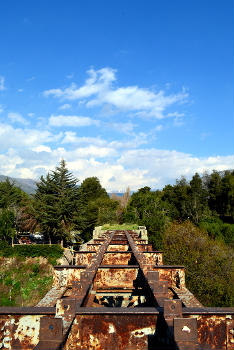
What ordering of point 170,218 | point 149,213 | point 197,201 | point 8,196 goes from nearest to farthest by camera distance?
1. point 149,213
2. point 170,218
3. point 197,201
4. point 8,196

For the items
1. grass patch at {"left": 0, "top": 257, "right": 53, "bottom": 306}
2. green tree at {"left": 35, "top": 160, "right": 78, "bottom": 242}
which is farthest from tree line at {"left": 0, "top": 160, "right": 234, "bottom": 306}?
grass patch at {"left": 0, "top": 257, "right": 53, "bottom": 306}

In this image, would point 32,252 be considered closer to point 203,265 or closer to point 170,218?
point 203,265

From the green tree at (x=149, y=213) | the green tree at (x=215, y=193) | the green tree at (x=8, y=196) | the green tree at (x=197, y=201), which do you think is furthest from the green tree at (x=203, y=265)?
the green tree at (x=8, y=196)

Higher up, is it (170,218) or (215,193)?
(215,193)

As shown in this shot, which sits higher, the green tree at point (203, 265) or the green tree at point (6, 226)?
the green tree at point (6, 226)

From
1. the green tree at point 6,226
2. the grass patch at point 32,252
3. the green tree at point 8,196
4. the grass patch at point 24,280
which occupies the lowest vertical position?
the grass patch at point 24,280

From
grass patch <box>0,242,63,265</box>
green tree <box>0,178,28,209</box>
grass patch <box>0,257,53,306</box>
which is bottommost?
grass patch <box>0,257,53,306</box>

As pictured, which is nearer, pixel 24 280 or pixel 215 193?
pixel 24 280

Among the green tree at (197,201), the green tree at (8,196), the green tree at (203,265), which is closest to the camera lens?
the green tree at (203,265)

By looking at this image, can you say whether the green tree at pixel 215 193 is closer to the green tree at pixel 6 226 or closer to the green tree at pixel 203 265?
the green tree at pixel 203 265

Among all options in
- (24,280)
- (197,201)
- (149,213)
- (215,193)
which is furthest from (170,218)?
(24,280)

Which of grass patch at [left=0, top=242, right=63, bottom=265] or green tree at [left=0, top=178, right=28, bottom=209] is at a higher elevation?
green tree at [left=0, top=178, right=28, bottom=209]

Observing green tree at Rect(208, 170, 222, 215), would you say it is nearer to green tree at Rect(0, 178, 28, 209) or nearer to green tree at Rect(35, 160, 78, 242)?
green tree at Rect(35, 160, 78, 242)

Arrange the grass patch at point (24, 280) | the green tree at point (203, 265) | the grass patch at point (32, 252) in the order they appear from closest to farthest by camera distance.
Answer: the green tree at point (203, 265) < the grass patch at point (24, 280) < the grass patch at point (32, 252)
